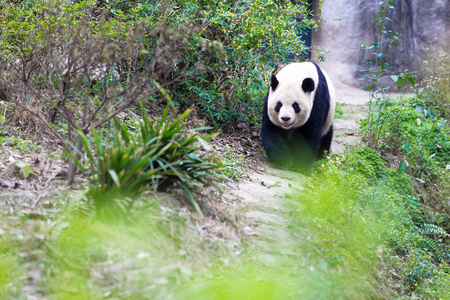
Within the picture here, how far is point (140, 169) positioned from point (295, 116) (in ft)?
10.7

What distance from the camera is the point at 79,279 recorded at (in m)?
2.48

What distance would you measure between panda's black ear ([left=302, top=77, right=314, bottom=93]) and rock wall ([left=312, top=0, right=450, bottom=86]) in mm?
7688

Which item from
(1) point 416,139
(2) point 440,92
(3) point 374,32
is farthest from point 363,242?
(3) point 374,32

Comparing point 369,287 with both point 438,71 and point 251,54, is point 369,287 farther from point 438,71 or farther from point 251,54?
point 438,71

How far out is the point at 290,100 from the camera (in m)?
5.73

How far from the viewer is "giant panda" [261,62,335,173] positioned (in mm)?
5762

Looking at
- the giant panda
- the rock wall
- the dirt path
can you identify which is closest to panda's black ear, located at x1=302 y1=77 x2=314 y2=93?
the giant panda

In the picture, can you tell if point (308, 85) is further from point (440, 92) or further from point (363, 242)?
point (440, 92)

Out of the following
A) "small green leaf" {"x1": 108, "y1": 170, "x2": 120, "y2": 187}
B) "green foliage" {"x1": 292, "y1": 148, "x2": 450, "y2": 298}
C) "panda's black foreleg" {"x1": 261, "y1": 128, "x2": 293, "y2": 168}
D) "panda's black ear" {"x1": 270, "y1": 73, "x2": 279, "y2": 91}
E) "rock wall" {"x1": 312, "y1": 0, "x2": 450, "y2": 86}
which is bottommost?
"green foliage" {"x1": 292, "y1": 148, "x2": 450, "y2": 298}

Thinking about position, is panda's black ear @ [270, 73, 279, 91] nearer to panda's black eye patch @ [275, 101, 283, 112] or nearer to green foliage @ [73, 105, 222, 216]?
panda's black eye patch @ [275, 101, 283, 112]

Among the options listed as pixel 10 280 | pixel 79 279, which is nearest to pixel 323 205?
pixel 79 279

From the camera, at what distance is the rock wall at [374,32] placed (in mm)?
12828

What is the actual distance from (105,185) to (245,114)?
3.98 metres

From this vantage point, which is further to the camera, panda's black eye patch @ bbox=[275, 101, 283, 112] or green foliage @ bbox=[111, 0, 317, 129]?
green foliage @ bbox=[111, 0, 317, 129]
